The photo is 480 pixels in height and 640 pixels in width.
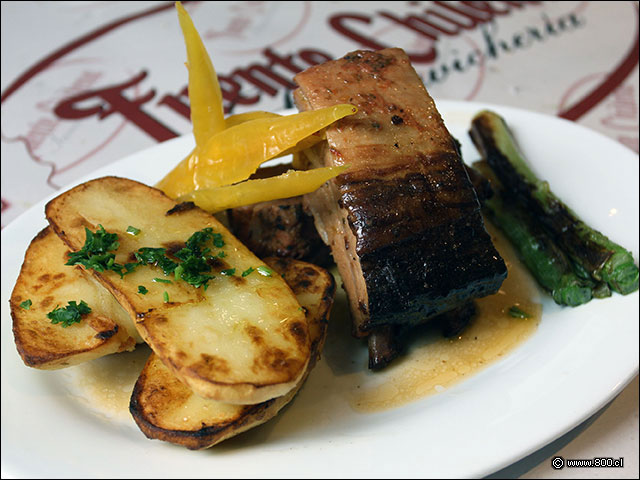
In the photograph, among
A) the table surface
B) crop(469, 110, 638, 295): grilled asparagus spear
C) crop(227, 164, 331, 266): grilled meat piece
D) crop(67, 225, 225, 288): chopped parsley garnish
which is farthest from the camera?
the table surface

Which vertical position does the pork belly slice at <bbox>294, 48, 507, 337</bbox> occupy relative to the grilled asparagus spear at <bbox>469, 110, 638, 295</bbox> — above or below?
above

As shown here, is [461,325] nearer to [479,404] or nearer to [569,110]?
[479,404]

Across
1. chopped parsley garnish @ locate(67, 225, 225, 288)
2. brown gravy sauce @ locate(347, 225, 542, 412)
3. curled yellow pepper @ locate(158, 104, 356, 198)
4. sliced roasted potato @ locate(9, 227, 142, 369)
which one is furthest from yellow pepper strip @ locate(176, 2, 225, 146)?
brown gravy sauce @ locate(347, 225, 542, 412)

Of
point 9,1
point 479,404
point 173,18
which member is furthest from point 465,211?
point 9,1

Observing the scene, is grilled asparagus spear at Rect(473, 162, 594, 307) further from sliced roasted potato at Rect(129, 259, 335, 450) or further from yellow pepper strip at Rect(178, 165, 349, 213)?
sliced roasted potato at Rect(129, 259, 335, 450)

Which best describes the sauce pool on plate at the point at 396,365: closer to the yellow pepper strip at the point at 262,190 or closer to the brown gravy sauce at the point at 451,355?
the brown gravy sauce at the point at 451,355

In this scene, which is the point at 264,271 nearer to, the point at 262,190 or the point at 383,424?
the point at 262,190
